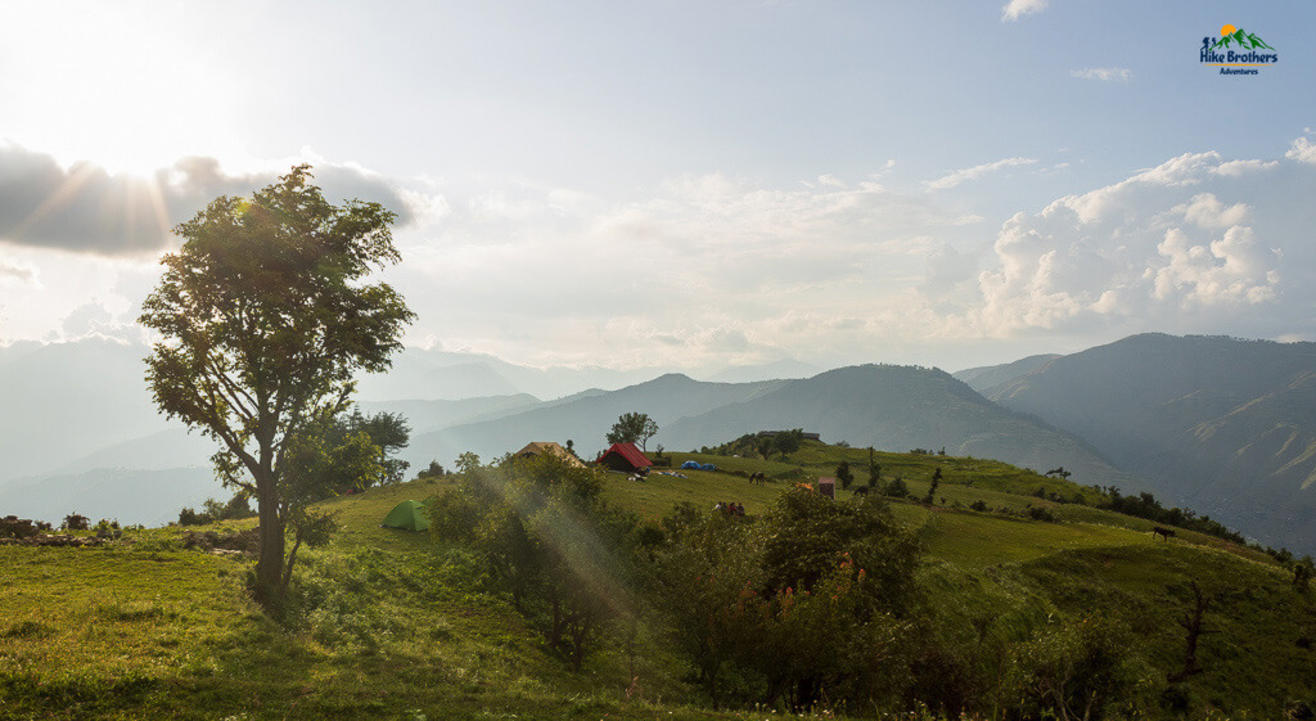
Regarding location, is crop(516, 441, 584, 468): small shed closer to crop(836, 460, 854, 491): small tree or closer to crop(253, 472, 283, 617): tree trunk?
crop(253, 472, 283, 617): tree trunk

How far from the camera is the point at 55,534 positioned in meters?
30.5

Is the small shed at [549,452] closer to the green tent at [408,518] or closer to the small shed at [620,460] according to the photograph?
the green tent at [408,518]

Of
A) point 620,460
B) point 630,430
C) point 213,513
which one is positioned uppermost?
point 630,430

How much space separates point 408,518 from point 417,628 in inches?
825

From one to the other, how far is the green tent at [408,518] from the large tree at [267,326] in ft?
57.4

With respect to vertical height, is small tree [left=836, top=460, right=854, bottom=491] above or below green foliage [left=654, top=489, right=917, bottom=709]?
below

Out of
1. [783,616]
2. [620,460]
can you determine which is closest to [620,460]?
[620,460]

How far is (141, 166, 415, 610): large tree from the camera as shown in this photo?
24.5m

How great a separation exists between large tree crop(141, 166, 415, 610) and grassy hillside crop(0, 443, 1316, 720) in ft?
14.7

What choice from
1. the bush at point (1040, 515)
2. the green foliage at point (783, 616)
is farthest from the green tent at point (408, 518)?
the bush at point (1040, 515)

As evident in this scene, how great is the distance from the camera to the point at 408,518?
43.9m

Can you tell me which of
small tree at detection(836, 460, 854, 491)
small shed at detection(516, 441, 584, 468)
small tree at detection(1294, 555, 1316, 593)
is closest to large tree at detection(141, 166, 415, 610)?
small shed at detection(516, 441, 584, 468)

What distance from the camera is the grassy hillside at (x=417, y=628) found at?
14.8 m

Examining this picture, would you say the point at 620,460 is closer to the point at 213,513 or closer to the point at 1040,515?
the point at 213,513
